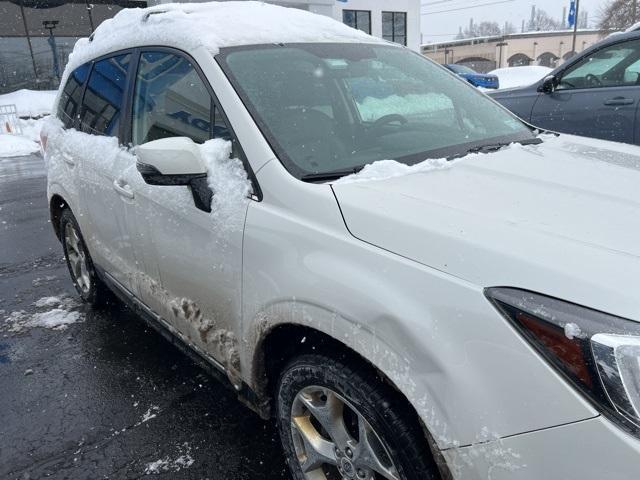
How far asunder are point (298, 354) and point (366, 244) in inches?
21.0

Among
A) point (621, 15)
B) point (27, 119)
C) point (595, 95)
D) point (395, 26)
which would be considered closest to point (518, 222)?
point (595, 95)

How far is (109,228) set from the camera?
311 cm

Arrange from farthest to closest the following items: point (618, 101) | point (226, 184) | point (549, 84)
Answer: point (549, 84) → point (618, 101) → point (226, 184)

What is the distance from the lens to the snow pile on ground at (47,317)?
3.94 meters

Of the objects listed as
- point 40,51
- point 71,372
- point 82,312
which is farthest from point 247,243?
point 40,51

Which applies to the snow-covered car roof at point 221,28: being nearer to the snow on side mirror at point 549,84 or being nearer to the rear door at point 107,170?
the rear door at point 107,170

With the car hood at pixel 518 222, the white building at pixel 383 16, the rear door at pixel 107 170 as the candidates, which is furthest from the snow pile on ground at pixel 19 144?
the white building at pixel 383 16

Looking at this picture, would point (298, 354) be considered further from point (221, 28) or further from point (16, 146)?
point (16, 146)

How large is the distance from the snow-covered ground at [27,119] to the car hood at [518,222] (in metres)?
14.6

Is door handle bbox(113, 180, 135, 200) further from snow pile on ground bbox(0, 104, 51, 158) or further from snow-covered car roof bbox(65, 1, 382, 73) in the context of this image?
snow pile on ground bbox(0, 104, 51, 158)

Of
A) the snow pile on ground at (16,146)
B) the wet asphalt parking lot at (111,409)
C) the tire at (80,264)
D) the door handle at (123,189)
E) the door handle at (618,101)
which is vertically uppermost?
the door handle at (618,101)

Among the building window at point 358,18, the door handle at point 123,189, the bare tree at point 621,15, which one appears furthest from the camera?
the bare tree at point 621,15

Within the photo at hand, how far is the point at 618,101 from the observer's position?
481cm

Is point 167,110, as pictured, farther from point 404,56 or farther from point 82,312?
point 82,312
